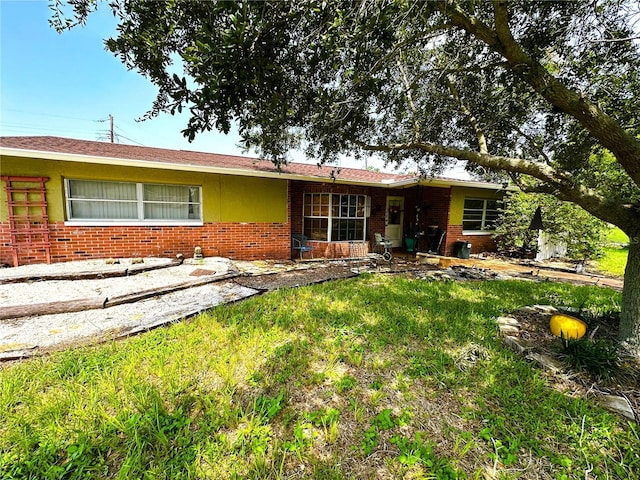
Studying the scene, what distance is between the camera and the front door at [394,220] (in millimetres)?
11750

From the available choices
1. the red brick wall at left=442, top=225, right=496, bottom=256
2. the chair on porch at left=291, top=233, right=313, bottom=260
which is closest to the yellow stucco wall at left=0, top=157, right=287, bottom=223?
the chair on porch at left=291, top=233, right=313, bottom=260

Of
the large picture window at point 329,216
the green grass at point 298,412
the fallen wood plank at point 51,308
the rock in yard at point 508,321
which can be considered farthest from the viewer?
the large picture window at point 329,216

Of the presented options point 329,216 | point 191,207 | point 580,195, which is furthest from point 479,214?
point 191,207

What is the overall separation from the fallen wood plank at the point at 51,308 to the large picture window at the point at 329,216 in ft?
21.1

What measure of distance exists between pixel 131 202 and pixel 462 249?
10883mm

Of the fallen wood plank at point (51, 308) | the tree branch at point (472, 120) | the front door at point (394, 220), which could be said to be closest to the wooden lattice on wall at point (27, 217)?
the fallen wood plank at point (51, 308)

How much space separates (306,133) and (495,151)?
413 centimetres

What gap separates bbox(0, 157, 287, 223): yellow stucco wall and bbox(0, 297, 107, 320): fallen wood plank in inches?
133

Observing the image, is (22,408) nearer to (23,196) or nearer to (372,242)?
(23,196)

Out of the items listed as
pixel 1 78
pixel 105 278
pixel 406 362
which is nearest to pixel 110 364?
pixel 406 362

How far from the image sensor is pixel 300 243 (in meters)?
9.10

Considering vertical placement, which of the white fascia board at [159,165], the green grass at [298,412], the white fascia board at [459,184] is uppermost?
the white fascia board at [459,184]

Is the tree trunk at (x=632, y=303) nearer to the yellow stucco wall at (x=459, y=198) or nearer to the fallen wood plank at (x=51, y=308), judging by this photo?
the fallen wood plank at (x=51, y=308)

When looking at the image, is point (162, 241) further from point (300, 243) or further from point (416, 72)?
point (416, 72)
